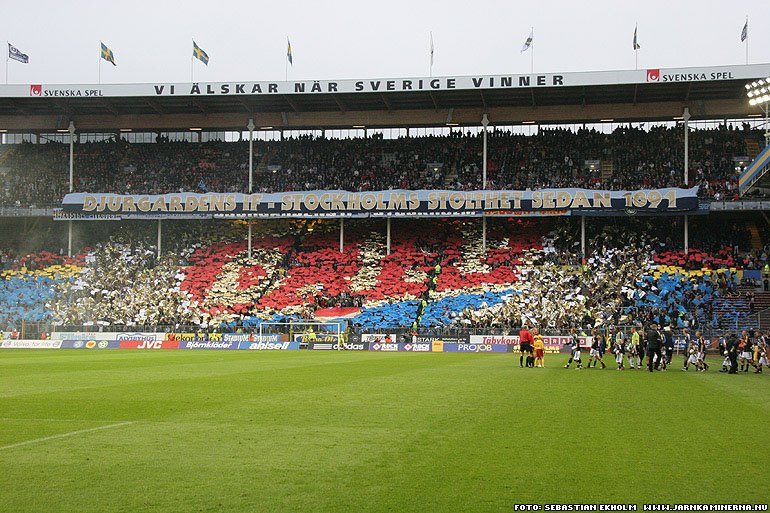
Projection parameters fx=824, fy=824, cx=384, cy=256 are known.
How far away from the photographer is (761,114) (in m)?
57.8

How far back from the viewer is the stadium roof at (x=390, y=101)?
54750 mm

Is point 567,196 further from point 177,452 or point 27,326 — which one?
point 177,452

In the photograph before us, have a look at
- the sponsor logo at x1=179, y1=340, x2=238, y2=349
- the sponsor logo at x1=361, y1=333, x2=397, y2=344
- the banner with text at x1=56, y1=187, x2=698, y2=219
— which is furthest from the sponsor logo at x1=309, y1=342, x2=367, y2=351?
the banner with text at x1=56, y1=187, x2=698, y2=219

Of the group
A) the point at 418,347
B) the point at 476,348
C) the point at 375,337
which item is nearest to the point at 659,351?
the point at 476,348

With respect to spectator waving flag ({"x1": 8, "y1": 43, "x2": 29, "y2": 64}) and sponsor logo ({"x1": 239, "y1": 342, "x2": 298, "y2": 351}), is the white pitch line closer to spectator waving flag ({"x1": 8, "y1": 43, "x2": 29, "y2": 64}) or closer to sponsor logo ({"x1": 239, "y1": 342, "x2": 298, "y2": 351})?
sponsor logo ({"x1": 239, "y1": 342, "x2": 298, "y2": 351})

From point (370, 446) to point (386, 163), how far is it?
5314cm

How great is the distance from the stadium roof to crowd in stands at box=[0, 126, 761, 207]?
2.05 meters

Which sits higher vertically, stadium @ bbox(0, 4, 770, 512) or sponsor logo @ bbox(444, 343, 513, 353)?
stadium @ bbox(0, 4, 770, 512)

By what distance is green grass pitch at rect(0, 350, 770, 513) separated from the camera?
27.5ft

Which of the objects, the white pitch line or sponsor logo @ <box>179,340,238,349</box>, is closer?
the white pitch line

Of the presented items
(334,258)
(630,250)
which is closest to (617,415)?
(630,250)

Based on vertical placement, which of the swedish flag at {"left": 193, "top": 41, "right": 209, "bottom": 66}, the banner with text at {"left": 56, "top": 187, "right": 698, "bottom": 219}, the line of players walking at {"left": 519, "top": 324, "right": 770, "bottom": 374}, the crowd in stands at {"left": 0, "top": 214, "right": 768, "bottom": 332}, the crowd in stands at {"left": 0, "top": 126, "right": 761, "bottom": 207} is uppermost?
the swedish flag at {"left": 193, "top": 41, "right": 209, "bottom": 66}

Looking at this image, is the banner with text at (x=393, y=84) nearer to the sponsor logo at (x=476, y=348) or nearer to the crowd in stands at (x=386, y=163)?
the crowd in stands at (x=386, y=163)

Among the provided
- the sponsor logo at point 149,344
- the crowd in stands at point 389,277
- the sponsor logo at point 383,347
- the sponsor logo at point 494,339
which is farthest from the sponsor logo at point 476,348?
the sponsor logo at point 149,344
